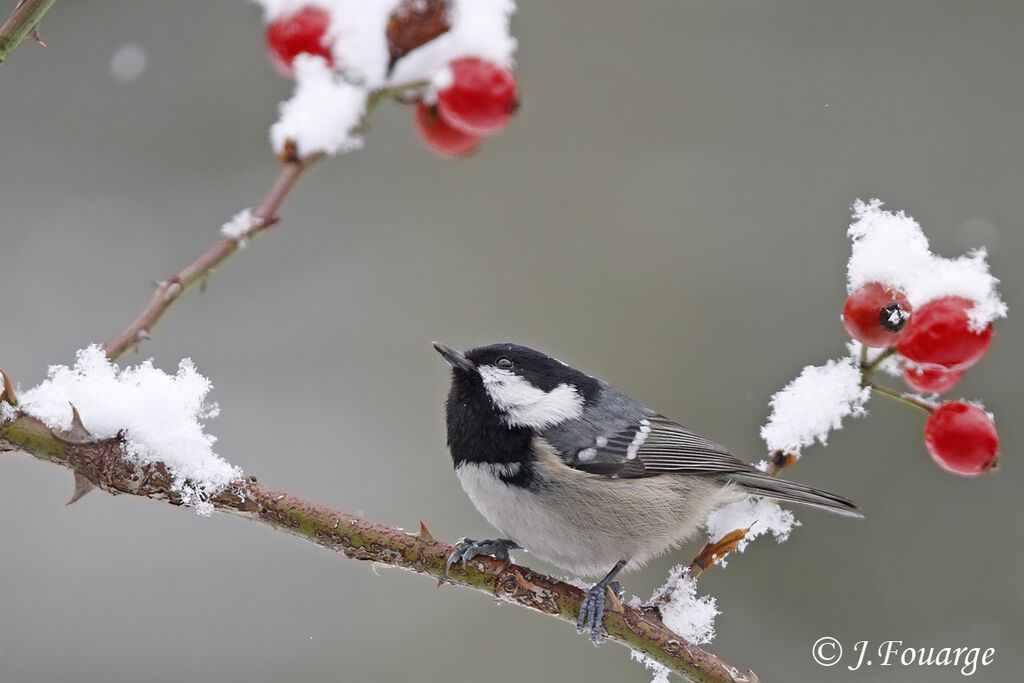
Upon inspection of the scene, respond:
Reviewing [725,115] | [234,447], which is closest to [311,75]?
[234,447]

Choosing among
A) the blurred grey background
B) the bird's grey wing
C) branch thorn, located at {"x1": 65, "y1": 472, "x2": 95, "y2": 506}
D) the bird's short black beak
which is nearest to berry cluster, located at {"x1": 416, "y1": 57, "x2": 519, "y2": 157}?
branch thorn, located at {"x1": 65, "y1": 472, "x2": 95, "y2": 506}

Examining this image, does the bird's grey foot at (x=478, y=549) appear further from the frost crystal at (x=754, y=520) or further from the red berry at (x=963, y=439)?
the red berry at (x=963, y=439)

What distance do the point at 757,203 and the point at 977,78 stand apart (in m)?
1.34

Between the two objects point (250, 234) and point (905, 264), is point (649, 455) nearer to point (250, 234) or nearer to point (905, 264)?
point (905, 264)

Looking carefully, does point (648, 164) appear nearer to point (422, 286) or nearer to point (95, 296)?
point (422, 286)

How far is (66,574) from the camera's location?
434cm

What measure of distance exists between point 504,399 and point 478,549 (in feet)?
1.29

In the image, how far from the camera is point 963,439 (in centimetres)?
146

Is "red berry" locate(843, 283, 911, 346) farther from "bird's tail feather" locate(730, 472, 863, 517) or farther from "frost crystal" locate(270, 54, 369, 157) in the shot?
"frost crystal" locate(270, 54, 369, 157)

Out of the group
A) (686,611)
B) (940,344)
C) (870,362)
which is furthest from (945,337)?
(686,611)

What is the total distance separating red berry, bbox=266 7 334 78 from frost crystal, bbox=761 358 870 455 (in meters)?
0.92

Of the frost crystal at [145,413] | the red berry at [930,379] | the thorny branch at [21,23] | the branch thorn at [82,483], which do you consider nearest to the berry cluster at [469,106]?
the thorny branch at [21,23]

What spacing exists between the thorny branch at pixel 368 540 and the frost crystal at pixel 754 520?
9.5 inches

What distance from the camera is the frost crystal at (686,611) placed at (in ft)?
5.07
